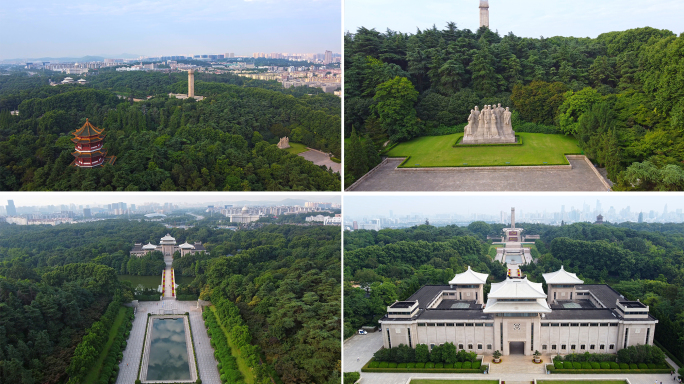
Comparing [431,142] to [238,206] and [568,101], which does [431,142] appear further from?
[238,206]

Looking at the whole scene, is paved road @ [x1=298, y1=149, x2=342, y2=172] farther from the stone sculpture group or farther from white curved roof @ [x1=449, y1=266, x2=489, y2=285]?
white curved roof @ [x1=449, y1=266, x2=489, y2=285]

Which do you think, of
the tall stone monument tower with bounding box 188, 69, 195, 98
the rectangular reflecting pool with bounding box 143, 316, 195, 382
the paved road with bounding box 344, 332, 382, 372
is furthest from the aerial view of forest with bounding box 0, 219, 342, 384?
the tall stone monument tower with bounding box 188, 69, 195, 98

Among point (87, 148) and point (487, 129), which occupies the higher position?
point (487, 129)

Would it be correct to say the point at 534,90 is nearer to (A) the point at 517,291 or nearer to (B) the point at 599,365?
(A) the point at 517,291

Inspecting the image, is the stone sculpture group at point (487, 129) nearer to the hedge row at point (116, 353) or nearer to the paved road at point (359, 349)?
the paved road at point (359, 349)

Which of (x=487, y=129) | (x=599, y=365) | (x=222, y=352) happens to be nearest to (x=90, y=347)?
(x=222, y=352)

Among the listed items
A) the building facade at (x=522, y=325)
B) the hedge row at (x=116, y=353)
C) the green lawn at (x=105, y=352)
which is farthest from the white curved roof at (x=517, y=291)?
the green lawn at (x=105, y=352)
